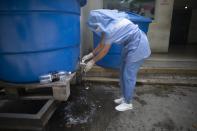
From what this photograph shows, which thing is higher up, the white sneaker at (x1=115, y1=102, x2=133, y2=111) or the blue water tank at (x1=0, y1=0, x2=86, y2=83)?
the blue water tank at (x1=0, y1=0, x2=86, y2=83)

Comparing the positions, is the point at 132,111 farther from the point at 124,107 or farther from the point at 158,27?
the point at 158,27

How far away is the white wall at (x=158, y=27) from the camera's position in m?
4.49

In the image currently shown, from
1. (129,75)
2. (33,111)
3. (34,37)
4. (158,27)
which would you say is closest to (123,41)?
(129,75)

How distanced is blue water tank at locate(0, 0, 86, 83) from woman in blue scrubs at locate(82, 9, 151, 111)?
1.07 ft

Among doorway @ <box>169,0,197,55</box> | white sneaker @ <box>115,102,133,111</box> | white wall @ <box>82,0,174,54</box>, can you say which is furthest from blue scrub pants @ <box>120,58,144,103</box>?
doorway @ <box>169,0,197,55</box>

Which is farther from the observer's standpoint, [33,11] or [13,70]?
[13,70]

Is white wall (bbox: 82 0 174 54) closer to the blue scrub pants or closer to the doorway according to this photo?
the blue scrub pants

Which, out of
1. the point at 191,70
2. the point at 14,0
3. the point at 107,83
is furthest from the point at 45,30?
the point at 191,70

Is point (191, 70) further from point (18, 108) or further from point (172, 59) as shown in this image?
point (18, 108)

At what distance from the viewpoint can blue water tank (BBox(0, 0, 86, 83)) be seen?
191cm

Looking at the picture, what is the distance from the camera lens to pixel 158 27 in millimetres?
4777

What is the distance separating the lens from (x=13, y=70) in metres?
2.12

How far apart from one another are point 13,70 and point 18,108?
735 mm

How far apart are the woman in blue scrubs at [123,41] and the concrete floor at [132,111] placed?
24 centimetres
